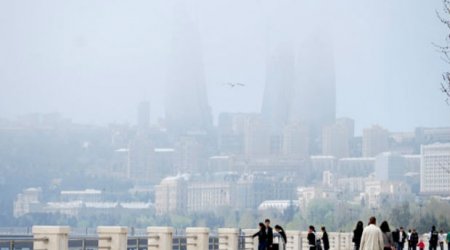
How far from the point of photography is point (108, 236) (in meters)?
38.7

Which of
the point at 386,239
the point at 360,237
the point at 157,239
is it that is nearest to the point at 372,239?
the point at 386,239

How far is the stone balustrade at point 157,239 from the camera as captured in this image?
34250mm

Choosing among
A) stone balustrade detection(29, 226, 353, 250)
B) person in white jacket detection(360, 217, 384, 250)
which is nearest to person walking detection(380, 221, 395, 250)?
person in white jacket detection(360, 217, 384, 250)

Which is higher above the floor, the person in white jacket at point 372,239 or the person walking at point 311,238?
the person in white jacket at point 372,239

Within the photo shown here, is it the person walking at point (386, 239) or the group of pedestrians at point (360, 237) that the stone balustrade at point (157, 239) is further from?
the person walking at point (386, 239)

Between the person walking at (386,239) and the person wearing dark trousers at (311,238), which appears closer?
the person walking at (386,239)

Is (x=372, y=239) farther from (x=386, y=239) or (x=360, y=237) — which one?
(x=360, y=237)

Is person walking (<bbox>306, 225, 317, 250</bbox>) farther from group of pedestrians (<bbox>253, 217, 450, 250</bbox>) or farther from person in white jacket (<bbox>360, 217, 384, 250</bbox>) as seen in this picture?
person in white jacket (<bbox>360, 217, 384, 250</bbox>)

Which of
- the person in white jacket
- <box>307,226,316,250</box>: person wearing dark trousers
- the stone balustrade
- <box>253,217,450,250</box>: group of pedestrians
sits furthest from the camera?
<box>307,226,316,250</box>: person wearing dark trousers

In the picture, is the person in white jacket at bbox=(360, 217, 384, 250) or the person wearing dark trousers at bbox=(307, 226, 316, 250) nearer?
the person in white jacket at bbox=(360, 217, 384, 250)

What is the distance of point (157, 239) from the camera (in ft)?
139

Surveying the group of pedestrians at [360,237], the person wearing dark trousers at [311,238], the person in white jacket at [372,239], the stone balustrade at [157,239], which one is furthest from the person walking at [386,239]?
the person wearing dark trousers at [311,238]

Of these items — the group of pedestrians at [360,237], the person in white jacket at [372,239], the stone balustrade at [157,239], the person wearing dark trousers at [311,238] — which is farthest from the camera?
the person wearing dark trousers at [311,238]

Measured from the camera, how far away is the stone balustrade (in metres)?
34.2
